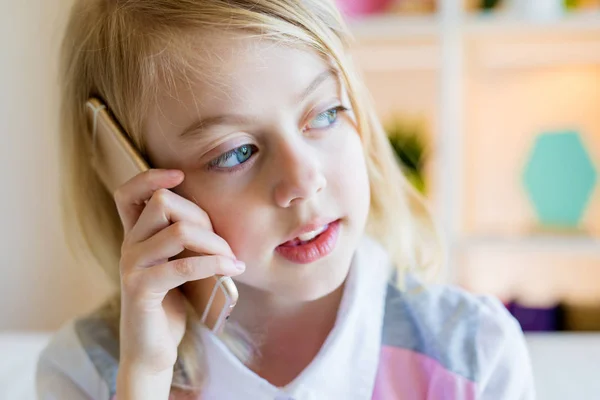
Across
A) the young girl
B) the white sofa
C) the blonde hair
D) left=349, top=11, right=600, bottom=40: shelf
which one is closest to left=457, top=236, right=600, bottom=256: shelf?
left=349, top=11, right=600, bottom=40: shelf

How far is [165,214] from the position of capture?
0.72 m

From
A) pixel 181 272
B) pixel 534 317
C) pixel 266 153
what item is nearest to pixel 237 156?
pixel 266 153

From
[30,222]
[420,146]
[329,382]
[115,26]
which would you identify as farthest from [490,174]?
[115,26]

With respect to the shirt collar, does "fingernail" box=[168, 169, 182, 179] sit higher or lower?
higher

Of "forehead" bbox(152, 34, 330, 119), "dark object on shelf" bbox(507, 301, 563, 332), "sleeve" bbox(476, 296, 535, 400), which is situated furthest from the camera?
"dark object on shelf" bbox(507, 301, 563, 332)

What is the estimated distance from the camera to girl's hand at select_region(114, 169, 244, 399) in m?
0.71

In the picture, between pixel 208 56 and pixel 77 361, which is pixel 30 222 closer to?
pixel 77 361

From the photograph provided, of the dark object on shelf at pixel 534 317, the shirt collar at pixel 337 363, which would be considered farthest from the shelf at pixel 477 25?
the shirt collar at pixel 337 363

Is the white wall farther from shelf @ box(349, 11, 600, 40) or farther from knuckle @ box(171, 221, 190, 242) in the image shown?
knuckle @ box(171, 221, 190, 242)

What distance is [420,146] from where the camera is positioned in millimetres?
1923

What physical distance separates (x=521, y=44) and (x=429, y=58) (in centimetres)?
27

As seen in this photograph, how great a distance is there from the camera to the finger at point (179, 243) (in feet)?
2.31

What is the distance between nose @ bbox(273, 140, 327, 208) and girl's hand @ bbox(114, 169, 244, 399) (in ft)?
0.28

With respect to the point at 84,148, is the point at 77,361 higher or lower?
lower
